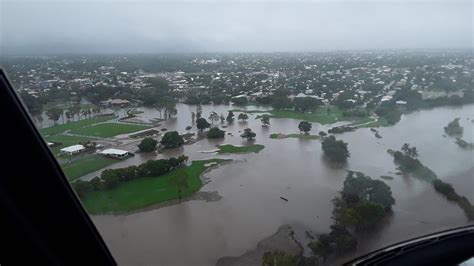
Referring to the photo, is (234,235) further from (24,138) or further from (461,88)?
(461,88)

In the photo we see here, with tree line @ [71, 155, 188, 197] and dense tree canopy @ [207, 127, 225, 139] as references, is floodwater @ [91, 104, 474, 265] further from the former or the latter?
tree line @ [71, 155, 188, 197]

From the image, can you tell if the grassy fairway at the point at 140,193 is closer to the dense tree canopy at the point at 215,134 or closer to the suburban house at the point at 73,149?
the suburban house at the point at 73,149

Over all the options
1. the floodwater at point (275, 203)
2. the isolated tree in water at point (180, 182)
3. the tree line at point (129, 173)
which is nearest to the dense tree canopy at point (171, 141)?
the floodwater at point (275, 203)

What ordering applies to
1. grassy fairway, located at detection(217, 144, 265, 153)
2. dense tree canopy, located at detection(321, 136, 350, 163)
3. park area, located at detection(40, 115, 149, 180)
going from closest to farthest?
park area, located at detection(40, 115, 149, 180) → dense tree canopy, located at detection(321, 136, 350, 163) → grassy fairway, located at detection(217, 144, 265, 153)

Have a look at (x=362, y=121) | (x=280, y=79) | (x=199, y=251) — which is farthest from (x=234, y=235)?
(x=280, y=79)

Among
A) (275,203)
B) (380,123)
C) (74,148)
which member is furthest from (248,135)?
(380,123)

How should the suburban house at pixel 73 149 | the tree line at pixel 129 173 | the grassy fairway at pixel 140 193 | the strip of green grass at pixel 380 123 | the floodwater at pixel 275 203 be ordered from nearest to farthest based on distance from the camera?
the floodwater at pixel 275 203 < the grassy fairway at pixel 140 193 < the tree line at pixel 129 173 < the suburban house at pixel 73 149 < the strip of green grass at pixel 380 123

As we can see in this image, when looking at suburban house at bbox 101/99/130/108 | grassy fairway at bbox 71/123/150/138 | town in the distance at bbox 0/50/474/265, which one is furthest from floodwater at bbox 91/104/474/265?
suburban house at bbox 101/99/130/108
